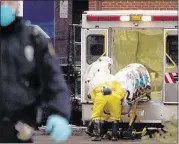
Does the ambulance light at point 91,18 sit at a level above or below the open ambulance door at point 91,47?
above

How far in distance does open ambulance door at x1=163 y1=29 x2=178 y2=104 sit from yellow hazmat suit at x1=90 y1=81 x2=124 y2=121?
1199mm

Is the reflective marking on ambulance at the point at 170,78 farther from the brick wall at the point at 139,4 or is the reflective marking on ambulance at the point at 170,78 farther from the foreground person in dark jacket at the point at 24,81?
the foreground person in dark jacket at the point at 24,81

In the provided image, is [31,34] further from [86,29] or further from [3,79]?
[86,29]

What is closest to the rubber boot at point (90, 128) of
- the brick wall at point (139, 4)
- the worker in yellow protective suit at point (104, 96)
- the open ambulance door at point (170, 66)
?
the worker in yellow protective suit at point (104, 96)

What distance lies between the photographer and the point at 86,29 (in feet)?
37.0

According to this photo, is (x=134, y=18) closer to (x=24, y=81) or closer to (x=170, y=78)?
(x=170, y=78)

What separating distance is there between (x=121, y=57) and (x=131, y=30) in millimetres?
597

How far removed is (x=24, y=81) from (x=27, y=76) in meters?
0.03

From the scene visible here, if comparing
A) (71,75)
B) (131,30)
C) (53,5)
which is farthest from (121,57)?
(53,5)

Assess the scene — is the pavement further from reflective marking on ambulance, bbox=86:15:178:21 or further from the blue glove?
the blue glove

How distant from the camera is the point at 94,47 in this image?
11453 millimetres

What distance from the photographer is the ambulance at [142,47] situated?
1115 cm

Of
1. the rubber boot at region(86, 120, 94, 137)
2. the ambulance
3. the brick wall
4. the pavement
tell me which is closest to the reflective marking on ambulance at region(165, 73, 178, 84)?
the ambulance

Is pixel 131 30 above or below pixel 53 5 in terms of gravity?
below
